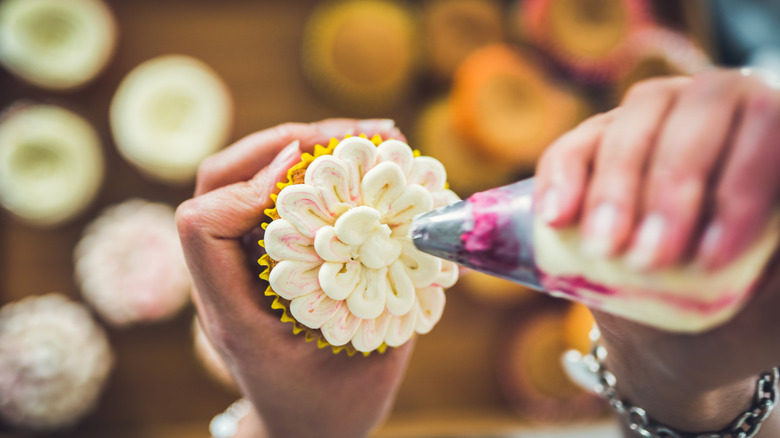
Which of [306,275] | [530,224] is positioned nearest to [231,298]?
[306,275]

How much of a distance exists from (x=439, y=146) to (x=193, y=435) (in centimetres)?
129

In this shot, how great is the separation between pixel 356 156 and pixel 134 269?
1.33 meters

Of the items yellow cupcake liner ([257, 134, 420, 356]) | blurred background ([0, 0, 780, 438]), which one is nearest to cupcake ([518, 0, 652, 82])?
blurred background ([0, 0, 780, 438])

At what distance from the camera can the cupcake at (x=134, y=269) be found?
172 cm

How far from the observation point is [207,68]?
6.39 feet

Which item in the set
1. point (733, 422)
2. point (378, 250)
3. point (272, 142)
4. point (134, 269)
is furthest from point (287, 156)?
point (134, 269)

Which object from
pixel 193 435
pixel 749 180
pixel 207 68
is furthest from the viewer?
pixel 207 68

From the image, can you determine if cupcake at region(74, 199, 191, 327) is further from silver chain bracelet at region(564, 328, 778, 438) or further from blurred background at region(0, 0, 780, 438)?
silver chain bracelet at region(564, 328, 778, 438)

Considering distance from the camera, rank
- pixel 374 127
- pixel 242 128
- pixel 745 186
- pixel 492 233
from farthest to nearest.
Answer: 1. pixel 242 128
2. pixel 374 127
3. pixel 492 233
4. pixel 745 186

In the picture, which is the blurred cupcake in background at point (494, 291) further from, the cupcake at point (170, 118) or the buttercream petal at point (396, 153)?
the buttercream petal at point (396, 153)

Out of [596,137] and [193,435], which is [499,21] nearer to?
[596,137]

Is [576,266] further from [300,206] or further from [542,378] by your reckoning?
[542,378]

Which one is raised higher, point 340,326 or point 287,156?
point 287,156

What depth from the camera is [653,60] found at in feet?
6.32
